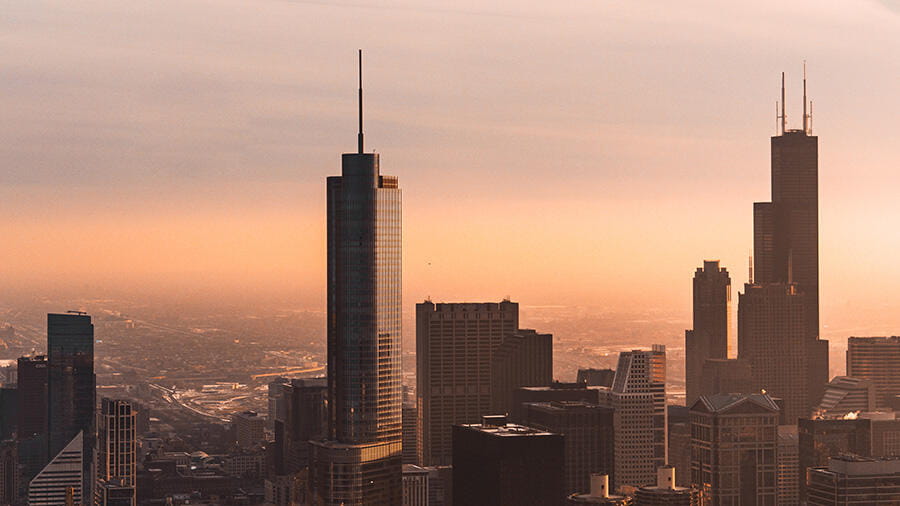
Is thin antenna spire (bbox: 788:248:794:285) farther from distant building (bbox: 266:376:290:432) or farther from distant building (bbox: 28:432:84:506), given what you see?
distant building (bbox: 28:432:84:506)

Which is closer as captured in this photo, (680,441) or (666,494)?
(666,494)

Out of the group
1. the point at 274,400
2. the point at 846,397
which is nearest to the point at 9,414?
the point at 274,400

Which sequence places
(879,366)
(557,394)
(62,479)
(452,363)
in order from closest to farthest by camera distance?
(62,479), (557,394), (452,363), (879,366)

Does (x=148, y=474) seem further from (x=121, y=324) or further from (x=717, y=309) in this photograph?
(x=717, y=309)

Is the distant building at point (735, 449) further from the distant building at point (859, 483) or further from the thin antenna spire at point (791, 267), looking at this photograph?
the thin antenna spire at point (791, 267)

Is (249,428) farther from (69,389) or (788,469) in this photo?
(788,469)

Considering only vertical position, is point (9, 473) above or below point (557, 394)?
below
